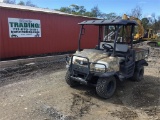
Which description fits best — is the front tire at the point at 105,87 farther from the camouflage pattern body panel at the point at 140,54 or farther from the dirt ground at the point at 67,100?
the camouflage pattern body panel at the point at 140,54

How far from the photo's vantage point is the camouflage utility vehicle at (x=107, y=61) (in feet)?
19.2

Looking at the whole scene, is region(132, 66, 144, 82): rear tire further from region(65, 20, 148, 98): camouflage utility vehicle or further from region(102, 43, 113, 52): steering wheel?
region(102, 43, 113, 52): steering wheel

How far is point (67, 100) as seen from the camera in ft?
19.0

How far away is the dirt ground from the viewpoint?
194 inches

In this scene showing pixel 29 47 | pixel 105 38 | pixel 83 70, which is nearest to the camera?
pixel 83 70

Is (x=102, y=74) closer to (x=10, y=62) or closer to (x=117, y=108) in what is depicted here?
(x=117, y=108)

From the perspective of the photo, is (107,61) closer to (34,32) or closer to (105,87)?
(105,87)

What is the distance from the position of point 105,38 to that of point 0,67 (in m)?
5.00

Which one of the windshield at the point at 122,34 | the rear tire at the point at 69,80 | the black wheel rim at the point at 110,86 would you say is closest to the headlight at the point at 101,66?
the black wheel rim at the point at 110,86

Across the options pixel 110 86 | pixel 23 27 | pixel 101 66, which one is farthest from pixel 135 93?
pixel 23 27

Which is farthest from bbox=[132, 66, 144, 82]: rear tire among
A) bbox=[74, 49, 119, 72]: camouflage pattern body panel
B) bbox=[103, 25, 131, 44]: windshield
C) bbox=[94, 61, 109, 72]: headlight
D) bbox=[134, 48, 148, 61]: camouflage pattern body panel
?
bbox=[94, 61, 109, 72]: headlight

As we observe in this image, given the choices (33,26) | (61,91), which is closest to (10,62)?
(33,26)

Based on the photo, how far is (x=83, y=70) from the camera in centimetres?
598

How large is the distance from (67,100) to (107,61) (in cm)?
157
